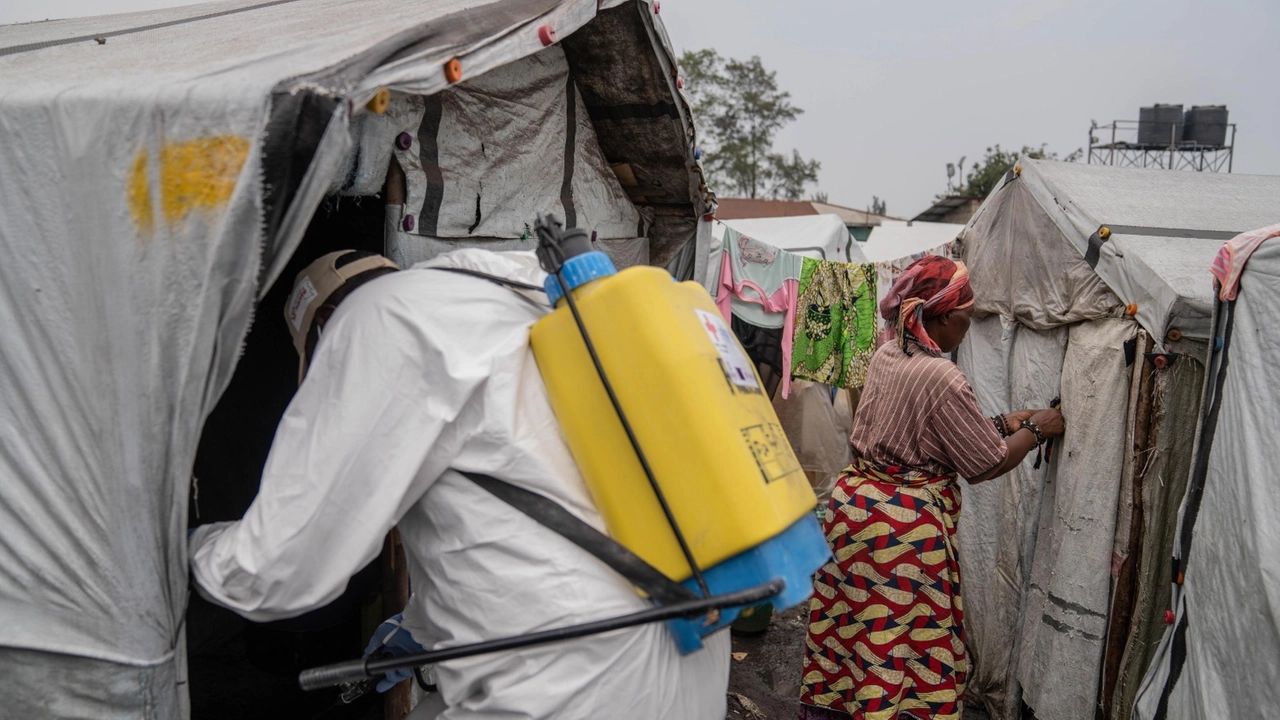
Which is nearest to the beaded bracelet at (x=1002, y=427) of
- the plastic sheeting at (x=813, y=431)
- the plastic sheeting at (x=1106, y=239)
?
the plastic sheeting at (x=1106, y=239)

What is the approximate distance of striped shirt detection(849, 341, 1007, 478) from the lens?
2582 mm

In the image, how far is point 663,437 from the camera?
144 cm

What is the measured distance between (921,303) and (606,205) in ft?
4.61

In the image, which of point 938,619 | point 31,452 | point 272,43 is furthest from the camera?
point 938,619

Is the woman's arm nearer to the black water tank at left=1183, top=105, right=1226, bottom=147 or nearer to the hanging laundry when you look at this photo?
the hanging laundry

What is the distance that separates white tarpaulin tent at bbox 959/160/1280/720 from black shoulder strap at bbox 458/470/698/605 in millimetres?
2354

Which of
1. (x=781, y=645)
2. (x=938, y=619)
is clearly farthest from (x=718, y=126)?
(x=938, y=619)

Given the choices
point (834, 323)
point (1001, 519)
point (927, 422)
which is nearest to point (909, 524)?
point (927, 422)

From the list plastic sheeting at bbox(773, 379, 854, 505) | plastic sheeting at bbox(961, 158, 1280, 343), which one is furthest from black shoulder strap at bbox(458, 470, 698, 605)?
plastic sheeting at bbox(773, 379, 854, 505)

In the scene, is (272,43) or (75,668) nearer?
(75,668)

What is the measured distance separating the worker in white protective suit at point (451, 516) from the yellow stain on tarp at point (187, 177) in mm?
328

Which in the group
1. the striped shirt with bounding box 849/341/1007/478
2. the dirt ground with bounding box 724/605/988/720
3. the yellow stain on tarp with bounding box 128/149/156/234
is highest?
the yellow stain on tarp with bounding box 128/149/156/234

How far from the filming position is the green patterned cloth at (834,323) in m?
5.54

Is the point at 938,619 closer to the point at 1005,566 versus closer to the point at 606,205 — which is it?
the point at 1005,566
